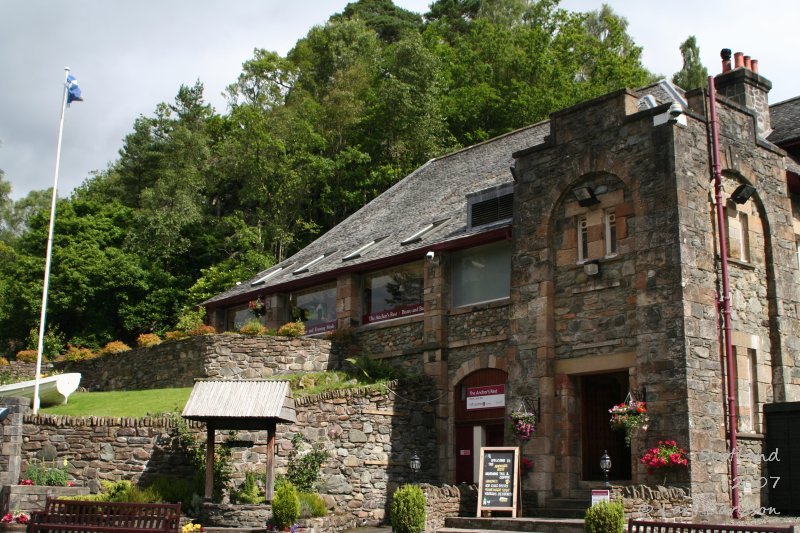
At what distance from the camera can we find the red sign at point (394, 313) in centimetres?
2234

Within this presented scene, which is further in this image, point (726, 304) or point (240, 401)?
point (240, 401)

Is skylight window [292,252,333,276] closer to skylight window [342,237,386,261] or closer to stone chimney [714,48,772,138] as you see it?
skylight window [342,237,386,261]

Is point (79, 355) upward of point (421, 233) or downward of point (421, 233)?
downward

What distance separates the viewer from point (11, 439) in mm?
17672

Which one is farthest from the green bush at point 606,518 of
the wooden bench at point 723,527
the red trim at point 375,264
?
the red trim at point 375,264

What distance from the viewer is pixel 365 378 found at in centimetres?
2212

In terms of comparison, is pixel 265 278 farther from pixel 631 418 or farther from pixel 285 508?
pixel 631 418

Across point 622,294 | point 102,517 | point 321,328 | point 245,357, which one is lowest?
point 102,517

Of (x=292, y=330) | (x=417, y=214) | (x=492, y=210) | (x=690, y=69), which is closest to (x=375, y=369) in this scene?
(x=292, y=330)

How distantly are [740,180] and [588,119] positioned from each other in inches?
128

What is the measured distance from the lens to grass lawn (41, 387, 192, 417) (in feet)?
66.9

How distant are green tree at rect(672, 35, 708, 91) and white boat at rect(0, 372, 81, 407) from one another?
32482mm

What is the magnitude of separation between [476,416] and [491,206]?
4813 mm

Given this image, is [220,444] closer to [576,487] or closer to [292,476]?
[292,476]
